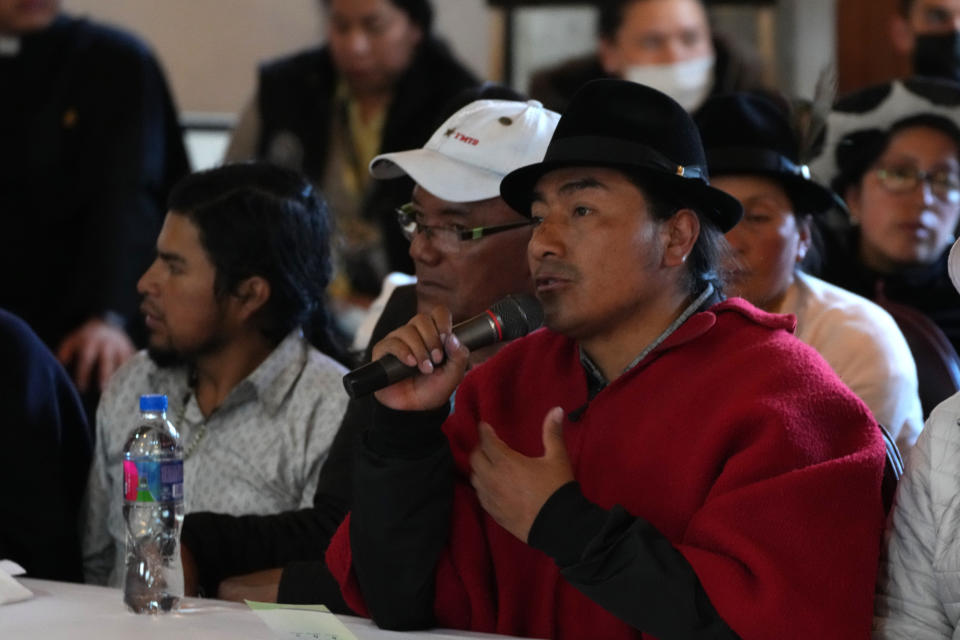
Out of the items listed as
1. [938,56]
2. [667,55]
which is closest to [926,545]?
[938,56]

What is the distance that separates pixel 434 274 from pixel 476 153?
8.3 inches

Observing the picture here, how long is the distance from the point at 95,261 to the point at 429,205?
1833 millimetres

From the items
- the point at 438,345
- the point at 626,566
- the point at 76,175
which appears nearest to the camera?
the point at 626,566

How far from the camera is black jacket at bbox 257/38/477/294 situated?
388cm

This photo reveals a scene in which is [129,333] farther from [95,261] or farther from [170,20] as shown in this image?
[170,20]

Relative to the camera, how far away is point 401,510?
169 centimetres

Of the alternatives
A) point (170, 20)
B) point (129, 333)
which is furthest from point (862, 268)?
point (170, 20)

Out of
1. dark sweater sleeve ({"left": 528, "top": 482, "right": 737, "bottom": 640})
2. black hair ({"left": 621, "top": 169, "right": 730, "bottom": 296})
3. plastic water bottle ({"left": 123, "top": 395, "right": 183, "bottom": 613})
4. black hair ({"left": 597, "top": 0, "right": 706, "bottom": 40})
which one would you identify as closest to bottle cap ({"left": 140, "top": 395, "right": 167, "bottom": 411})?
plastic water bottle ({"left": 123, "top": 395, "right": 183, "bottom": 613})

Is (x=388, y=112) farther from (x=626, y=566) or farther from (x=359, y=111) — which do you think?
(x=626, y=566)

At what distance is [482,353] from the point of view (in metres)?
2.24

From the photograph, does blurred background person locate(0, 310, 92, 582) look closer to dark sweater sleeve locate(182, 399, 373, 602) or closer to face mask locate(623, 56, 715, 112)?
dark sweater sleeve locate(182, 399, 373, 602)

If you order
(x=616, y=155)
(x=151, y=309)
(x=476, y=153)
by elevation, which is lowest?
(x=151, y=309)

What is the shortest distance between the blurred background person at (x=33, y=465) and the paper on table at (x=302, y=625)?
2.87ft

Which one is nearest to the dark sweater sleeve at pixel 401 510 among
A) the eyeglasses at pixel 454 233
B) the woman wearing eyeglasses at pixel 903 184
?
the eyeglasses at pixel 454 233
